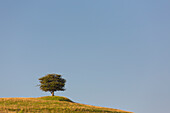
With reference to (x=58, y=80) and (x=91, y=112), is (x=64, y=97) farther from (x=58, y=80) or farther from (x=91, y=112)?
(x=91, y=112)

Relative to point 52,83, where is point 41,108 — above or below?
below

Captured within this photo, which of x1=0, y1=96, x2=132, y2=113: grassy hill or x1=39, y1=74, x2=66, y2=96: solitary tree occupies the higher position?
x1=39, y1=74, x2=66, y2=96: solitary tree

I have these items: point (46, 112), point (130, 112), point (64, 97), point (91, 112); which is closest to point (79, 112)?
point (91, 112)

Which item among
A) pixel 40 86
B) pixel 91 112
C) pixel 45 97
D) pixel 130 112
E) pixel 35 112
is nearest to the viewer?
pixel 35 112

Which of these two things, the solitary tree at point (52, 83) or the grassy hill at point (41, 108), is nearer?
the grassy hill at point (41, 108)

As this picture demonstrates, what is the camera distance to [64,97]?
3063 inches

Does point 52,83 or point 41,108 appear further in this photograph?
point 52,83

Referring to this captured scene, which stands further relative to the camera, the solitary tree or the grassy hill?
the solitary tree

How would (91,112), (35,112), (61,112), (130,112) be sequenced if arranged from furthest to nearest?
1. (130,112)
2. (91,112)
3. (61,112)
4. (35,112)

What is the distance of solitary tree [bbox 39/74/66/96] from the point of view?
262 ft

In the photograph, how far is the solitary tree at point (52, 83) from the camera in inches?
3142

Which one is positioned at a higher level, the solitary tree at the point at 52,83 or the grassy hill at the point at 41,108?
the solitary tree at the point at 52,83

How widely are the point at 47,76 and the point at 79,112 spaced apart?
122 feet

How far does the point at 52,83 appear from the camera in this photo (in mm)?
79688
